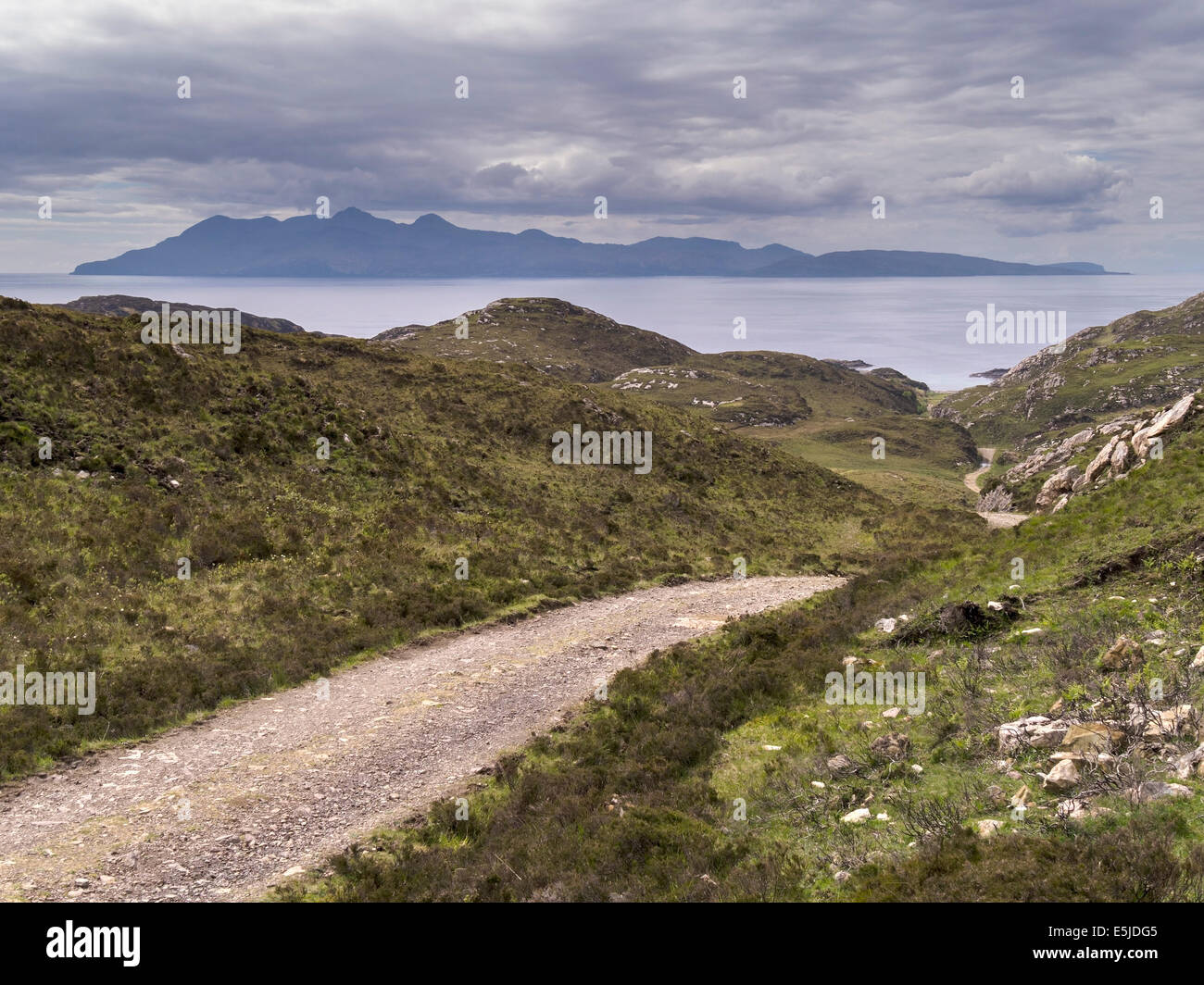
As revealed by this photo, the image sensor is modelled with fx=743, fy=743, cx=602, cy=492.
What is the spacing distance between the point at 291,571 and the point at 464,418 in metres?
30.9

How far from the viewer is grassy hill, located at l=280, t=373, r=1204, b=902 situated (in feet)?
27.5

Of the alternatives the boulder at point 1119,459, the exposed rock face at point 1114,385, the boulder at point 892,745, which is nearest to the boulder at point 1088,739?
the boulder at point 892,745

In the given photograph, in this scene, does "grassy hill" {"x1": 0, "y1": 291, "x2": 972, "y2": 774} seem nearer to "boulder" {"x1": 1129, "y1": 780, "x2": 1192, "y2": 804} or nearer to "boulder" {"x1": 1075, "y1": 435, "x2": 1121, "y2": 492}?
"boulder" {"x1": 1075, "y1": 435, "x2": 1121, "y2": 492}

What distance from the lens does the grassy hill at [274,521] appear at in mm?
19766

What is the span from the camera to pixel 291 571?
2608 centimetres

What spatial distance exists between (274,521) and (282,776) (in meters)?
16.3

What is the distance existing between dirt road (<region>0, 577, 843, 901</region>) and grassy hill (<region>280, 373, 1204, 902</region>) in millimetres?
1171

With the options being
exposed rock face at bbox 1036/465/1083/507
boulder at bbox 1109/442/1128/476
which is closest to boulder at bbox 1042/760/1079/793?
boulder at bbox 1109/442/1128/476

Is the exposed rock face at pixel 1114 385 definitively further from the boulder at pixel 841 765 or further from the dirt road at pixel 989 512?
the boulder at pixel 841 765

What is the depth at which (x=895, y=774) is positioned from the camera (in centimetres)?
1195

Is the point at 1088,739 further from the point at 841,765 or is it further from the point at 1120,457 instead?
the point at 1120,457

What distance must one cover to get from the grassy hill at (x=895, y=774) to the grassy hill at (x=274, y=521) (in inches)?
338

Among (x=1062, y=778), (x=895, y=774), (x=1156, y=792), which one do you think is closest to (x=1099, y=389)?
(x=895, y=774)
